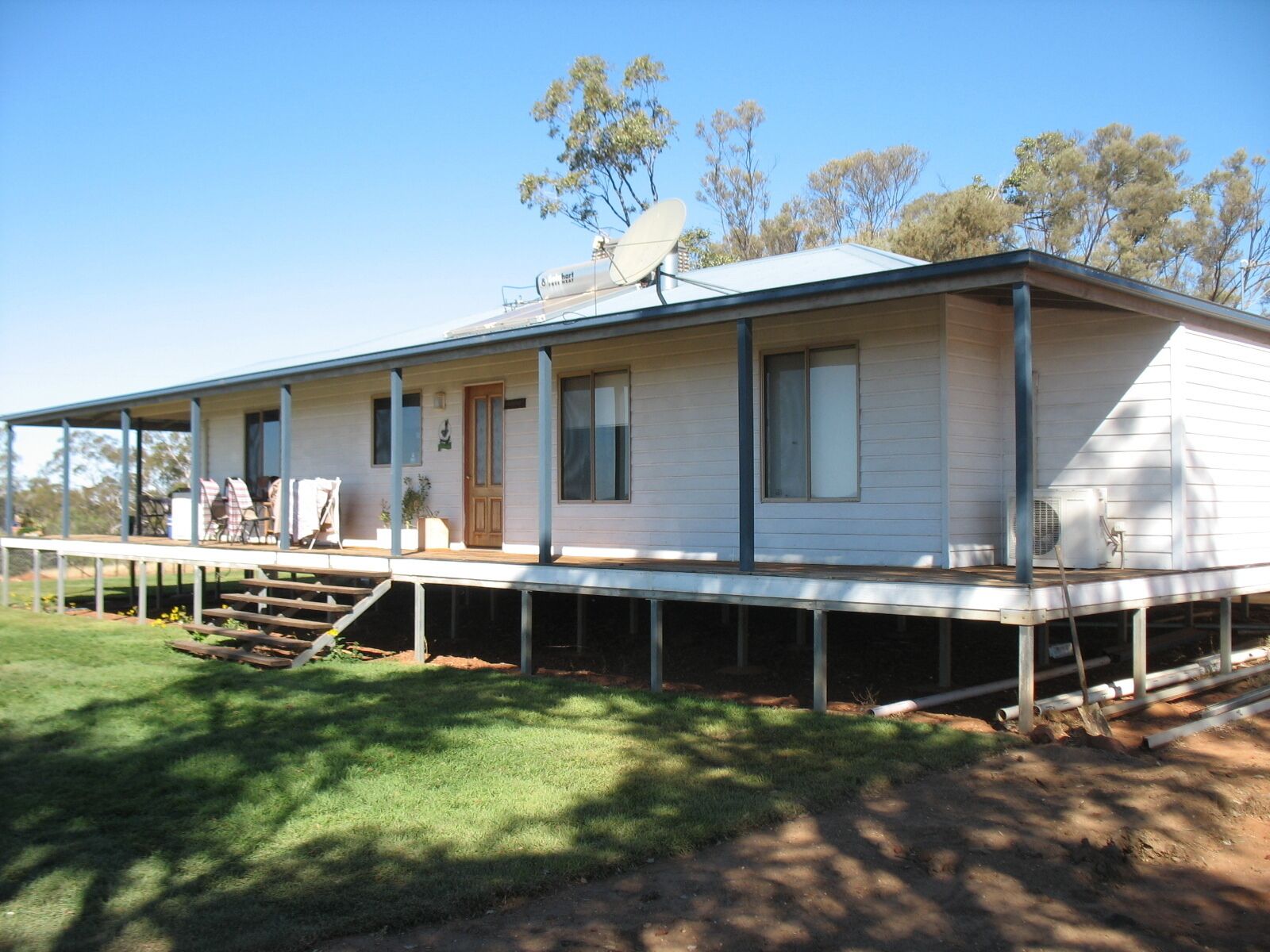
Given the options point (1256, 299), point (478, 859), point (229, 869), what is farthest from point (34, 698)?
point (1256, 299)

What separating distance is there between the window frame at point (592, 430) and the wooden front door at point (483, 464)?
1131 millimetres

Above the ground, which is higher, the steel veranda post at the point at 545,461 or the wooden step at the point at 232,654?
the steel veranda post at the point at 545,461

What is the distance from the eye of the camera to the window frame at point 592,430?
1130 cm

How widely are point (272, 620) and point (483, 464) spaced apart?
3244mm

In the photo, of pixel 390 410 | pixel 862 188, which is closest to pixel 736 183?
pixel 862 188

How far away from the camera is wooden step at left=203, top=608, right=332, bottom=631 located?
11.0 metres

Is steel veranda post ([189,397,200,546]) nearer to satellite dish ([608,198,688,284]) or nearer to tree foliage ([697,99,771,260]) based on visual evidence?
satellite dish ([608,198,688,284])

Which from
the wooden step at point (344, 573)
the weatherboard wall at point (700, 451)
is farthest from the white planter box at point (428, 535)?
the wooden step at point (344, 573)

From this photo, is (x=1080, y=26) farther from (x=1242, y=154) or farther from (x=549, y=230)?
(x=549, y=230)

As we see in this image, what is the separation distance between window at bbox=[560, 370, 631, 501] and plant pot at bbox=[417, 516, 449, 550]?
214cm

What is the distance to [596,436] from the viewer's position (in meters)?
11.7

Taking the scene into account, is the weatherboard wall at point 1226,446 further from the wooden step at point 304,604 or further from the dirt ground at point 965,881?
the wooden step at point 304,604

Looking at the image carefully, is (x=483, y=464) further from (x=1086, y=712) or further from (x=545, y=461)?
(x=1086, y=712)

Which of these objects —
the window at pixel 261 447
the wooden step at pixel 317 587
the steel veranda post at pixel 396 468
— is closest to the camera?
the wooden step at pixel 317 587
